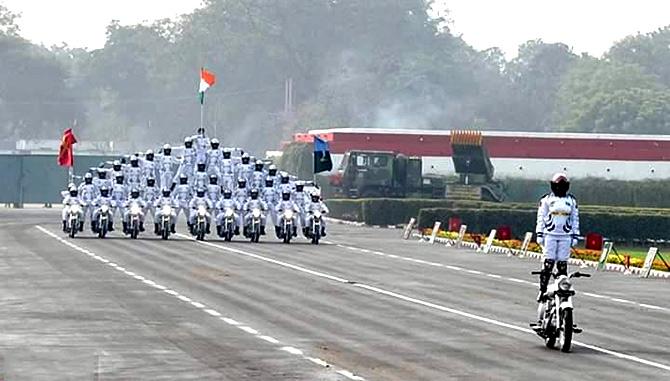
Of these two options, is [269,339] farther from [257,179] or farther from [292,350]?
[257,179]

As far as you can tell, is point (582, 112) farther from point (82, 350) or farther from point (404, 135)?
point (82, 350)

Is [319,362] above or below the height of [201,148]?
below

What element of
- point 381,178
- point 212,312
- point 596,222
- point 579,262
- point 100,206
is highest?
point 381,178

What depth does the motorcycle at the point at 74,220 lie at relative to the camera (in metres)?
55.7

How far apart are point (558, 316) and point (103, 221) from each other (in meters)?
35.3

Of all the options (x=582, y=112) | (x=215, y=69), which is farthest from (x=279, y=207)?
(x=215, y=69)

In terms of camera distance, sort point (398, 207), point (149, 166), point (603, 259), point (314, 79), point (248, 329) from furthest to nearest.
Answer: point (314, 79) → point (398, 207) → point (149, 166) → point (603, 259) → point (248, 329)

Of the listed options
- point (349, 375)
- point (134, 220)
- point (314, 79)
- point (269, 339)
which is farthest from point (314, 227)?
point (314, 79)

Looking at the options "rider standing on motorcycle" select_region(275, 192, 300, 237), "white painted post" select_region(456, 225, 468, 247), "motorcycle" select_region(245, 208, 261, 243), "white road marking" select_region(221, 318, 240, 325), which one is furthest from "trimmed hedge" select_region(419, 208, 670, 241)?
"white road marking" select_region(221, 318, 240, 325)

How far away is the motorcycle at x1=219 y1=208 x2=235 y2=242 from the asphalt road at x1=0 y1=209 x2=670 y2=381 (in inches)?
363

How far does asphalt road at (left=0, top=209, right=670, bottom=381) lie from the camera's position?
19.4 m

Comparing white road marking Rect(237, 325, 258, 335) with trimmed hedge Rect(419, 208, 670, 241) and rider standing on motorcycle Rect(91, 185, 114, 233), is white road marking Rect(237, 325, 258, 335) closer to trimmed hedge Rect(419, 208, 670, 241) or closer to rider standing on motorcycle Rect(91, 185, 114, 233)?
rider standing on motorcycle Rect(91, 185, 114, 233)

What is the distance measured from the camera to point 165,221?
56062 millimetres

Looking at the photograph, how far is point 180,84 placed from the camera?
14612 centimetres
